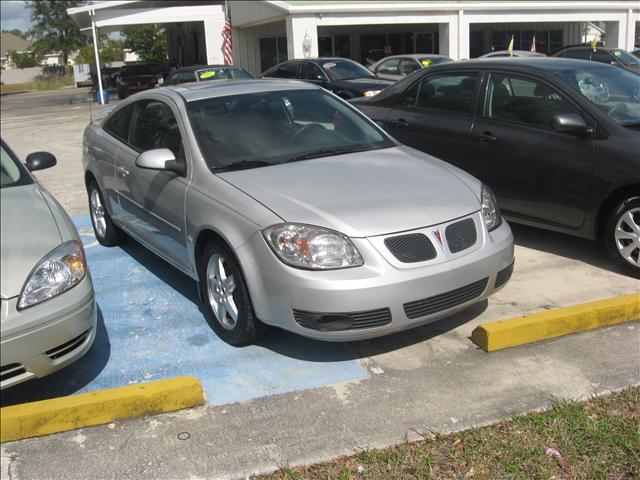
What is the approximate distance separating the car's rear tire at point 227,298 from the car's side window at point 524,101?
3.06m

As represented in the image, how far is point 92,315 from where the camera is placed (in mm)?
3602

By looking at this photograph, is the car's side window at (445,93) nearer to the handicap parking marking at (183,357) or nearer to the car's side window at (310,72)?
the handicap parking marking at (183,357)

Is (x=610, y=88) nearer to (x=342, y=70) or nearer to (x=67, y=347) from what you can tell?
(x=67, y=347)

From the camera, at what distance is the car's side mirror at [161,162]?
4.43 metres

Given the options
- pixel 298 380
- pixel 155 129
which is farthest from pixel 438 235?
pixel 155 129

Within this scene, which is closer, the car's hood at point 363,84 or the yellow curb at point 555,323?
the yellow curb at point 555,323

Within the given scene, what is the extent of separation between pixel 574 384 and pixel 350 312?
130cm

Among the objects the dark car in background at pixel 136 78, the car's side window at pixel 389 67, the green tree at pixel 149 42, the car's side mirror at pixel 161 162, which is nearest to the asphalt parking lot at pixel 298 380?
the car's side mirror at pixel 161 162

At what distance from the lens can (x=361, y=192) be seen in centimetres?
402

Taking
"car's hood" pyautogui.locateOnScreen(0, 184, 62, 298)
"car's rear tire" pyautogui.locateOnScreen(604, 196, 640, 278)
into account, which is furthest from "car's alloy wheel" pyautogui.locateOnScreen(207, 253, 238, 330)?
"car's rear tire" pyautogui.locateOnScreen(604, 196, 640, 278)

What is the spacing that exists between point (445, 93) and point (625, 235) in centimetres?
224

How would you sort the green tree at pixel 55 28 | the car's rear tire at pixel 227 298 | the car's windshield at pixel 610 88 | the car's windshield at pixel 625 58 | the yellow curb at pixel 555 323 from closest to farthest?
the car's rear tire at pixel 227 298
the yellow curb at pixel 555 323
the car's windshield at pixel 610 88
the car's windshield at pixel 625 58
the green tree at pixel 55 28

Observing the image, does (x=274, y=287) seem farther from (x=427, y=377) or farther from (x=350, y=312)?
(x=427, y=377)

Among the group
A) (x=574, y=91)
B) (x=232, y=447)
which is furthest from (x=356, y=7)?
(x=232, y=447)
